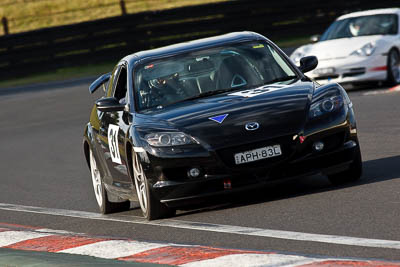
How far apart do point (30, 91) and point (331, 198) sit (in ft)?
67.9

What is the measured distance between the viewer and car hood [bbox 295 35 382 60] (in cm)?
1816

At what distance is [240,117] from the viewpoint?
8109 mm

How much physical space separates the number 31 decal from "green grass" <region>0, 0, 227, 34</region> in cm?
2961

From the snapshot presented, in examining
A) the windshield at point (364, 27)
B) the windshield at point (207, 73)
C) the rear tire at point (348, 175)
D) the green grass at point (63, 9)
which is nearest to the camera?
the rear tire at point (348, 175)

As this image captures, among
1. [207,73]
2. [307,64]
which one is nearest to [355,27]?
[307,64]

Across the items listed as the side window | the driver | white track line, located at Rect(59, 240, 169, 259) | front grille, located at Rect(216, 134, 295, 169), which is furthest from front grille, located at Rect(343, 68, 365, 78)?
white track line, located at Rect(59, 240, 169, 259)

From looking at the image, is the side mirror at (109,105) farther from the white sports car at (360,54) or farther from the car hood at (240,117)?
the white sports car at (360,54)

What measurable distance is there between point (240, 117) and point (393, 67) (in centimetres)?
1071

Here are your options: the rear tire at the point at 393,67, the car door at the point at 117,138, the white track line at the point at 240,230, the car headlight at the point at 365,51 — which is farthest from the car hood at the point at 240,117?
the rear tire at the point at 393,67

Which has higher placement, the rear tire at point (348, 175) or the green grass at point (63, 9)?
the rear tire at point (348, 175)

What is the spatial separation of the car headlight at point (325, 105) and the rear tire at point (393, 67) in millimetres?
9958

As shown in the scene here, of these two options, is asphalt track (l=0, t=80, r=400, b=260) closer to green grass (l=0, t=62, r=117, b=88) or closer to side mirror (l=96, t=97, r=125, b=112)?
side mirror (l=96, t=97, r=125, b=112)

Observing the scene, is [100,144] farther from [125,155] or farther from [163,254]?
[163,254]

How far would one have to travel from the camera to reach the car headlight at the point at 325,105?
820 cm
